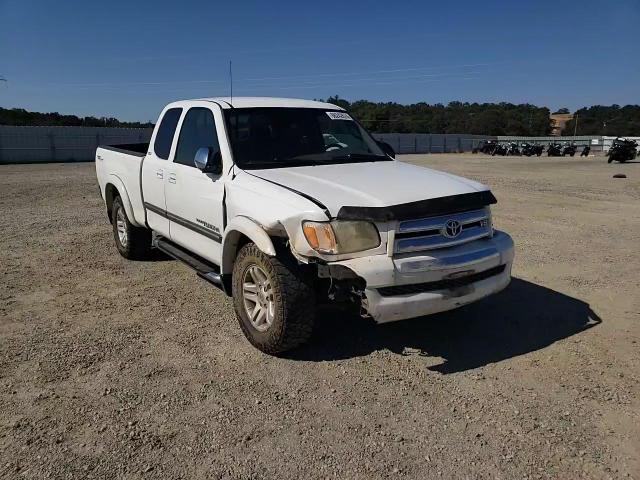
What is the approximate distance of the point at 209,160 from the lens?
4.46 metres

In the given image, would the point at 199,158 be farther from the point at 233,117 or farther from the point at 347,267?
the point at 347,267

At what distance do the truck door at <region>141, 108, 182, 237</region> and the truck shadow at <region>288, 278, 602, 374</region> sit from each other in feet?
6.78

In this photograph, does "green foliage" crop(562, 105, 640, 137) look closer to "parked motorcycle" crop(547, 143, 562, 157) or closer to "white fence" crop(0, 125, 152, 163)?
"parked motorcycle" crop(547, 143, 562, 157)

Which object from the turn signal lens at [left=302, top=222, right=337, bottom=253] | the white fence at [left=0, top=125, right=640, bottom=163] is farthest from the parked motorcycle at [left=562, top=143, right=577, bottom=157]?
the turn signal lens at [left=302, top=222, right=337, bottom=253]

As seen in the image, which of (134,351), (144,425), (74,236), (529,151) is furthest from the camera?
(529,151)

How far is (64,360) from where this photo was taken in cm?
396

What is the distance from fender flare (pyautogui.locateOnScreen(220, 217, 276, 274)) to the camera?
3.73 meters

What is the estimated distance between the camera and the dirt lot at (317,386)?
2.81 metres

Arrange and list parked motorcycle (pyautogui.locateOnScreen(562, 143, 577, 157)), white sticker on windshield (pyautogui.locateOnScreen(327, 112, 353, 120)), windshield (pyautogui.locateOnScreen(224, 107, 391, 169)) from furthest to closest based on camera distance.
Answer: parked motorcycle (pyautogui.locateOnScreen(562, 143, 577, 157)), white sticker on windshield (pyautogui.locateOnScreen(327, 112, 353, 120)), windshield (pyautogui.locateOnScreen(224, 107, 391, 169))

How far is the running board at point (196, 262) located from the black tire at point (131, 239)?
0.71 metres

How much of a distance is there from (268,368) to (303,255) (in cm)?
91

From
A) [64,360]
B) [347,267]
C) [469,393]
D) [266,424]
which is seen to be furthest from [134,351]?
[469,393]

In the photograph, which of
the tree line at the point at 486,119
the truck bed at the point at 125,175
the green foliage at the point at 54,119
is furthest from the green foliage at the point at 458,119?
the truck bed at the point at 125,175

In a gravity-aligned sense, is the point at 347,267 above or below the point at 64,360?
above
